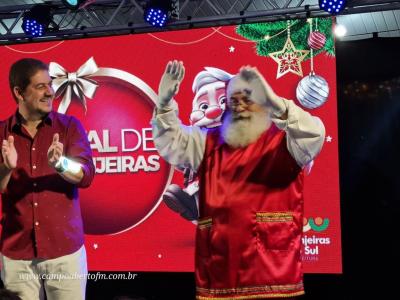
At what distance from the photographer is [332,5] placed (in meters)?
4.02

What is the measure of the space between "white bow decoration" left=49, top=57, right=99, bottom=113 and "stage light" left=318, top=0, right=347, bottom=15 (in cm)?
164

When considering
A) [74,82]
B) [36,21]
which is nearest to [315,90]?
[74,82]

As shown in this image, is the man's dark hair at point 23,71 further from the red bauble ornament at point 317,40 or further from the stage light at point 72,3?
the red bauble ornament at point 317,40

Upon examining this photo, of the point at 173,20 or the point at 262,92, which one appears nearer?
the point at 262,92

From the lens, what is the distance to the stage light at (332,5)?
401 centimetres

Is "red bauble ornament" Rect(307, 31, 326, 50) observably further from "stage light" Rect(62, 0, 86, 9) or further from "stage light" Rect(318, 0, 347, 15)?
"stage light" Rect(62, 0, 86, 9)

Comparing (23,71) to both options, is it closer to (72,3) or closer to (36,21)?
(36,21)

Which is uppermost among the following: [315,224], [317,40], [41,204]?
[317,40]

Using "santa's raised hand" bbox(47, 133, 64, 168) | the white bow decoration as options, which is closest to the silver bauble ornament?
the white bow decoration

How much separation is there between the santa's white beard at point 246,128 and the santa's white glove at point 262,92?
0.37 ft

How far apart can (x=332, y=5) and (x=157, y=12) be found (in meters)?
1.18

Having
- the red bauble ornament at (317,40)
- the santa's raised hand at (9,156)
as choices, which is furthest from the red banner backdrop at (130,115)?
the santa's raised hand at (9,156)

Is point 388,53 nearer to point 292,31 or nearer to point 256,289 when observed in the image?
point 292,31

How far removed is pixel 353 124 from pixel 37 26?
8.06 ft
